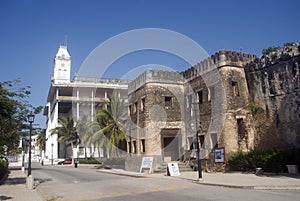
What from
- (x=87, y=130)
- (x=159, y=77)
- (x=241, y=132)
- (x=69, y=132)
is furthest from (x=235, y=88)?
(x=69, y=132)

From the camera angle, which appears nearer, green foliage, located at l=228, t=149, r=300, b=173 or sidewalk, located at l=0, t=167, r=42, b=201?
sidewalk, located at l=0, t=167, r=42, b=201

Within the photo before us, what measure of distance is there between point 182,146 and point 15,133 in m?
12.9

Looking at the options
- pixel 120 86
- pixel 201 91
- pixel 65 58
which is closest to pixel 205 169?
pixel 201 91

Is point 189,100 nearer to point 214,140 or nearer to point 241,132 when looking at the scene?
point 214,140

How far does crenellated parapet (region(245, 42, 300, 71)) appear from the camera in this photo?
16453mm

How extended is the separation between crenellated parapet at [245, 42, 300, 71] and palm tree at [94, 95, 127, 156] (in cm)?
1491

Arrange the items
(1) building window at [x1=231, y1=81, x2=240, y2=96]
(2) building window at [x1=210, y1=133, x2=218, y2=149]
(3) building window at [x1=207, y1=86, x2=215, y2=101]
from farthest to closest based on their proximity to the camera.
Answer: (3) building window at [x1=207, y1=86, x2=215, y2=101]
(1) building window at [x1=231, y1=81, x2=240, y2=96]
(2) building window at [x1=210, y1=133, x2=218, y2=149]

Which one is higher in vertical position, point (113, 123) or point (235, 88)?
point (235, 88)

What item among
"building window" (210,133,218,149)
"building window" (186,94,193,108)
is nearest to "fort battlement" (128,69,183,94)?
"building window" (186,94,193,108)

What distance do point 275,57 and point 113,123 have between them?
58.6 ft

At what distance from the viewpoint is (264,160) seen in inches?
643

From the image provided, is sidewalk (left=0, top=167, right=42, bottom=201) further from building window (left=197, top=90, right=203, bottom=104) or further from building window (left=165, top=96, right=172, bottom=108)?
building window (left=197, top=90, right=203, bottom=104)

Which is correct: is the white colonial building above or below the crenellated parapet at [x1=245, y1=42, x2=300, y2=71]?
above

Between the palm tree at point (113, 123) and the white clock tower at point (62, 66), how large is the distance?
30.4 meters
